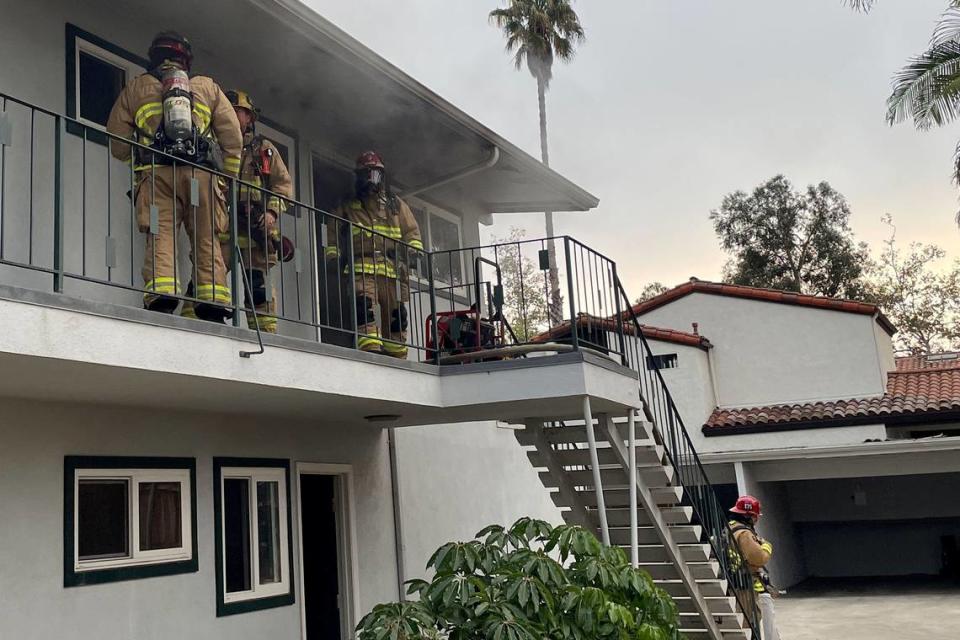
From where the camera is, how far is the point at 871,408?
17.4 meters

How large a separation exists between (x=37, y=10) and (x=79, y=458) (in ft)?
9.58

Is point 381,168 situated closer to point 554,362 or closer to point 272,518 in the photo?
point 554,362

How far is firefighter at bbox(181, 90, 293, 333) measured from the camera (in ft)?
21.4

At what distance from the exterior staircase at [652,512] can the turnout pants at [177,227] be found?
3.83 meters

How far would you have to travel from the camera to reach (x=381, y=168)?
8156mm

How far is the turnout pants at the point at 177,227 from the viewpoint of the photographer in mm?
5328

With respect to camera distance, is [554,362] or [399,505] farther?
[399,505]

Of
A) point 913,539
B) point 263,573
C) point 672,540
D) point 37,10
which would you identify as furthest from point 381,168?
point 913,539

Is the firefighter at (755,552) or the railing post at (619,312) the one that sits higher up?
the railing post at (619,312)

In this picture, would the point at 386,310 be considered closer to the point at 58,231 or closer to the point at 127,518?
the point at 127,518

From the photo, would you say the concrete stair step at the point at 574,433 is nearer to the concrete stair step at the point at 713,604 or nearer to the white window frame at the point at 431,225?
the concrete stair step at the point at 713,604

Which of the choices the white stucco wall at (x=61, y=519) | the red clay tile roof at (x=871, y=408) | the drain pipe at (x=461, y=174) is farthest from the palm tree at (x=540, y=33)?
the white stucco wall at (x=61, y=519)

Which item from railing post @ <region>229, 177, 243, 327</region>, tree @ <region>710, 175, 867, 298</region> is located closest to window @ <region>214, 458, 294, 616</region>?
railing post @ <region>229, 177, 243, 327</region>

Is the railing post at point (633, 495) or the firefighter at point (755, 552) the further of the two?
the firefighter at point (755, 552)
